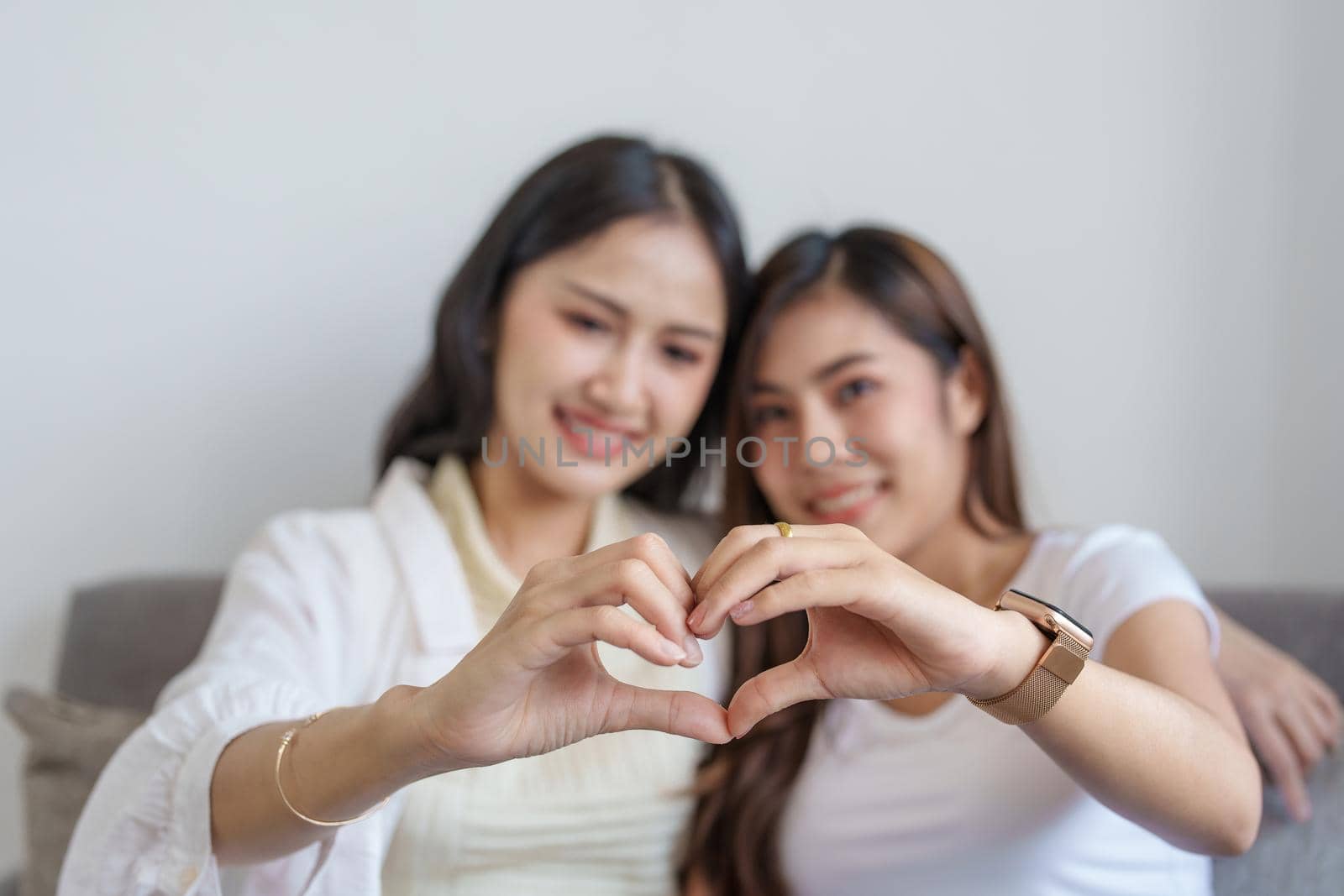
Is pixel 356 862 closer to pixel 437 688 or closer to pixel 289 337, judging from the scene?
pixel 437 688

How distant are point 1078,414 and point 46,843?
4.81 feet

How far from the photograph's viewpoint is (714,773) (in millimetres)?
1220

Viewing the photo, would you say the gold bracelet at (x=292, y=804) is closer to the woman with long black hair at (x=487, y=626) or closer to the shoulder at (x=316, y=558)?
the woman with long black hair at (x=487, y=626)

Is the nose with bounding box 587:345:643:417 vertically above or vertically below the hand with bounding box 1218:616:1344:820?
above

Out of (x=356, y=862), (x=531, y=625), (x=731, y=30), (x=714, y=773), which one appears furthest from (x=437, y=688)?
(x=731, y=30)

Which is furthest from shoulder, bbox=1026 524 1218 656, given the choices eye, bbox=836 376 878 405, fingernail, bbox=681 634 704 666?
fingernail, bbox=681 634 704 666

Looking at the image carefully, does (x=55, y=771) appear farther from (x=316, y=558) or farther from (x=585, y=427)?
(x=585, y=427)

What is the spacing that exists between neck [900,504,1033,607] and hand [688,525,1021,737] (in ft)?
1.52

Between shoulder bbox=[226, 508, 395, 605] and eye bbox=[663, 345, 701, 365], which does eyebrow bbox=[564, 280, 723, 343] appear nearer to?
eye bbox=[663, 345, 701, 365]

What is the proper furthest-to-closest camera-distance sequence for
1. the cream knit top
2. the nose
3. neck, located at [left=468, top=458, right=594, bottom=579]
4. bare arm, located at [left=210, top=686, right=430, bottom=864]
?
neck, located at [left=468, top=458, right=594, bottom=579], the nose, the cream knit top, bare arm, located at [left=210, top=686, right=430, bottom=864]

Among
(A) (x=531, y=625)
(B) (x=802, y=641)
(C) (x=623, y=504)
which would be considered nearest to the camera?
(A) (x=531, y=625)

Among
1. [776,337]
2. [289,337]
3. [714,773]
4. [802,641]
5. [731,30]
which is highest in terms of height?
[731,30]

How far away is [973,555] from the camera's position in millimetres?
1241

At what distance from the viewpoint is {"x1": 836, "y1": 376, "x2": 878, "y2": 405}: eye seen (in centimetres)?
120
